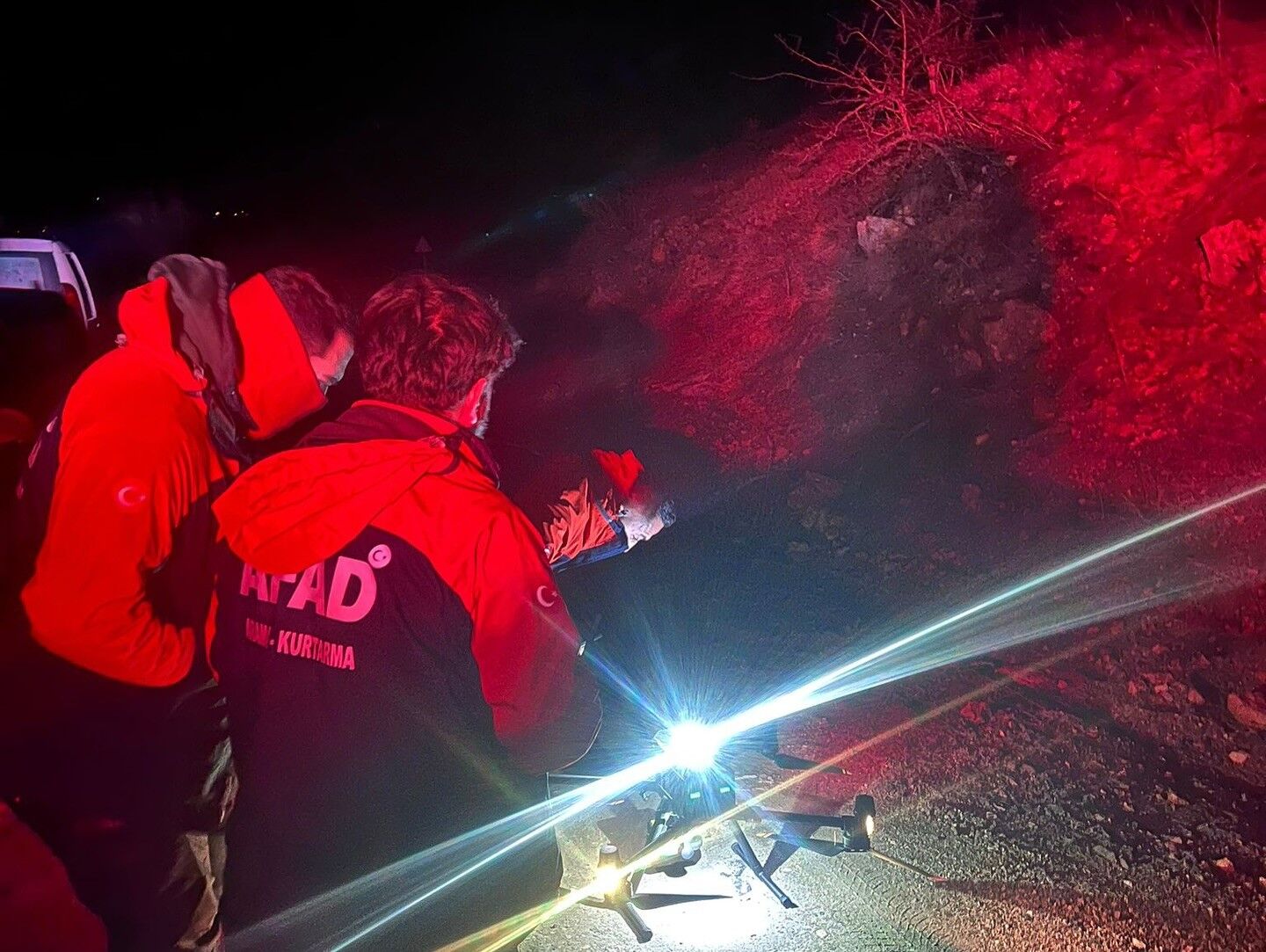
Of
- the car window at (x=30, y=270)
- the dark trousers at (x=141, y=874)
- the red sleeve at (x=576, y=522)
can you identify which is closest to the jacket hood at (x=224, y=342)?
the red sleeve at (x=576, y=522)

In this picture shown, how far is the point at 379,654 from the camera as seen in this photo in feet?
5.60

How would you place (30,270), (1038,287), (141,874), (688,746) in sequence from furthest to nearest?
(1038,287)
(30,270)
(688,746)
(141,874)

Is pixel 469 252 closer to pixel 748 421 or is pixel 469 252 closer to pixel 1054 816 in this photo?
pixel 748 421

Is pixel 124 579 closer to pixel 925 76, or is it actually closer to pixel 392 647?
pixel 392 647

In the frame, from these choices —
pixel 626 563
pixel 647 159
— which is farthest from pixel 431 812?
pixel 647 159

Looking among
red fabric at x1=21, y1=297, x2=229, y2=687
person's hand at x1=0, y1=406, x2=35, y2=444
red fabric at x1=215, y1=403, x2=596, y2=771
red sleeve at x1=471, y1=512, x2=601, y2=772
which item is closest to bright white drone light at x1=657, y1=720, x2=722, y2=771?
red sleeve at x1=471, y1=512, x2=601, y2=772

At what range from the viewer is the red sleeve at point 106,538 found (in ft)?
5.37

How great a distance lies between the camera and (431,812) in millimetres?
1830

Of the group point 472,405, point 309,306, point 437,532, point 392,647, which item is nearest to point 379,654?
point 392,647

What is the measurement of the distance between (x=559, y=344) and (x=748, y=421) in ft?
14.7

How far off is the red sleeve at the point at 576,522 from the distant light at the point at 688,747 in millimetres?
963

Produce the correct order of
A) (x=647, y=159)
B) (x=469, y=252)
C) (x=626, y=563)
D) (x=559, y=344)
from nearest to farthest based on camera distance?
1. (x=626, y=563)
2. (x=559, y=344)
3. (x=647, y=159)
4. (x=469, y=252)

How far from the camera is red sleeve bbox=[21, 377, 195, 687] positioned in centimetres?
164

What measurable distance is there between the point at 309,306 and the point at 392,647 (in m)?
0.92
